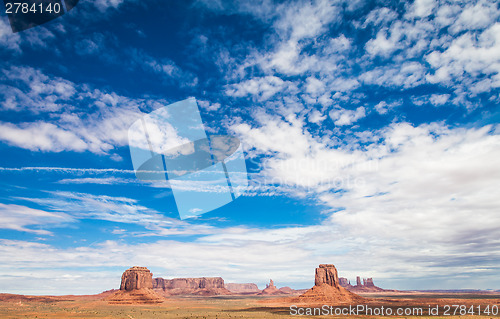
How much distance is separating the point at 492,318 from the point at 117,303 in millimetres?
143726

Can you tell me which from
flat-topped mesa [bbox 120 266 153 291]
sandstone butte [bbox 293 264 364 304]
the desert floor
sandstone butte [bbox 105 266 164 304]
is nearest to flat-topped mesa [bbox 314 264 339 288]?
sandstone butte [bbox 293 264 364 304]

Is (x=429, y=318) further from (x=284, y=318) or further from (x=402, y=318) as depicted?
(x=284, y=318)

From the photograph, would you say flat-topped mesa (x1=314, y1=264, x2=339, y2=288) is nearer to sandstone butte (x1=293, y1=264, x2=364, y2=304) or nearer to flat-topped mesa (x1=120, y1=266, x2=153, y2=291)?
sandstone butte (x1=293, y1=264, x2=364, y2=304)

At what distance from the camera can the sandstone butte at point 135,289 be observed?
13938 centimetres

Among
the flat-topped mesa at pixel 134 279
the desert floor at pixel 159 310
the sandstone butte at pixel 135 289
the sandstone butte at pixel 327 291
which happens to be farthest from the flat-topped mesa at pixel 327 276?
the flat-topped mesa at pixel 134 279

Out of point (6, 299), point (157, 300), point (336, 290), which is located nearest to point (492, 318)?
point (336, 290)

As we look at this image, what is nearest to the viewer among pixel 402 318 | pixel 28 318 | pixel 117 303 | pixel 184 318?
pixel 28 318

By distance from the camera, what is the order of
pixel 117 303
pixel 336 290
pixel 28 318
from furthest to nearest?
pixel 336 290
pixel 117 303
pixel 28 318

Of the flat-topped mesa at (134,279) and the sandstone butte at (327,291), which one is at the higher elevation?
the flat-topped mesa at (134,279)

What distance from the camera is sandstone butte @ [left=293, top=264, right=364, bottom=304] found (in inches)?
5575

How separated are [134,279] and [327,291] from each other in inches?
4159

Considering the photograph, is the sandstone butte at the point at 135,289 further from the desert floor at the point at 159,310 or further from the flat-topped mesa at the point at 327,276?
the flat-topped mesa at the point at 327,276

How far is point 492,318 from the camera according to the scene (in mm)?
78438

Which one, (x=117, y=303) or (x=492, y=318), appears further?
(x=117, y=303)
